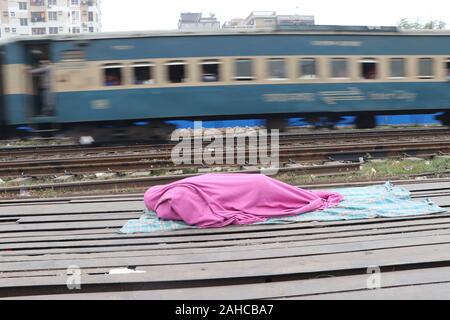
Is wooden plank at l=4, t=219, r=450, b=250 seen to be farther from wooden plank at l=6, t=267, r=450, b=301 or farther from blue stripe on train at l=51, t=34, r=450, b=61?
blue stripe on train at l=51, t=34, r=450, b=61

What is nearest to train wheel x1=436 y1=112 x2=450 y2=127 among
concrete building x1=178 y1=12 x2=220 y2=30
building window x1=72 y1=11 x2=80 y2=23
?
concrete building x1=178 y1=12 x2=220 y2=30

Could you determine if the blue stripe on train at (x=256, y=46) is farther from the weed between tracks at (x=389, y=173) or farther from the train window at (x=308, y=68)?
the weed between tracks at (x=389, y=173)

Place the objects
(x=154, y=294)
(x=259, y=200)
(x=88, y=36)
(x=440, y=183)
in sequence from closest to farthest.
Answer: (x=154, y=294) < (x=259, y=200) < (x=440, y=183) < (x=88, y=36)

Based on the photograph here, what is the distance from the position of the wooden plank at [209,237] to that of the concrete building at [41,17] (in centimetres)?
6594

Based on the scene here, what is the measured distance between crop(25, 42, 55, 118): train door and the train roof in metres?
0.31

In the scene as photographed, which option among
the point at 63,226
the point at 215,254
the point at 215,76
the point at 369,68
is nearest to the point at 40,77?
the point at 215,76

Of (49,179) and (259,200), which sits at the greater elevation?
(259,200)

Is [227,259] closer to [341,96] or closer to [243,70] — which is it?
[243,70]

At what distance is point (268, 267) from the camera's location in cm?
390

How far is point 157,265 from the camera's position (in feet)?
13.3

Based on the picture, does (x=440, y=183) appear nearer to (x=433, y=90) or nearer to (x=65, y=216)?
(x=65, y=216)
